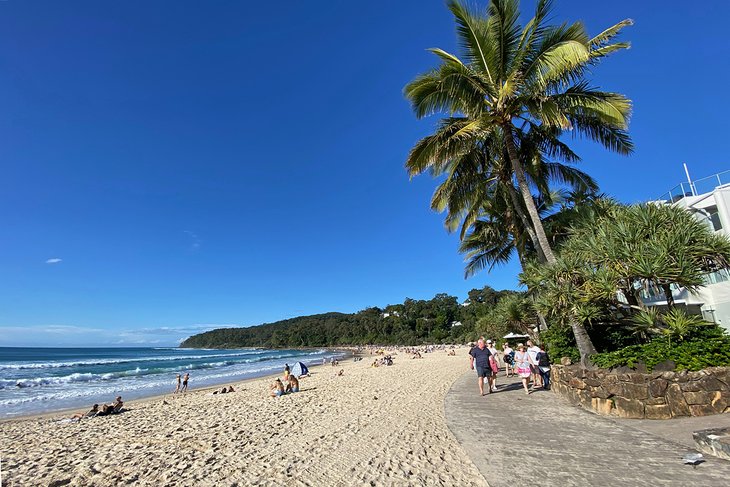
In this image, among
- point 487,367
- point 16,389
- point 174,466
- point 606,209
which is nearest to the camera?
point 174,466

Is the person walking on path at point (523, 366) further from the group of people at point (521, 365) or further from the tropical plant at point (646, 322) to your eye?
the tropical plant at point (646, 322)

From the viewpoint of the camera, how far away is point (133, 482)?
468 cm

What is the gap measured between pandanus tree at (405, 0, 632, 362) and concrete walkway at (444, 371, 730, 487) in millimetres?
2303

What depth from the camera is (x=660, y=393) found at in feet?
19.0

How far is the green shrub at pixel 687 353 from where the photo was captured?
569cm

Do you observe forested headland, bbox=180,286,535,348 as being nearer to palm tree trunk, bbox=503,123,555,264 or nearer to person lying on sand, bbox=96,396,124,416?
palm tree trunk, bbox=503,123,555,264

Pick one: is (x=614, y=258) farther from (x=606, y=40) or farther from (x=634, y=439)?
(x=606, y=40)

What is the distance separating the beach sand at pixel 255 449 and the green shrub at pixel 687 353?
3.52m

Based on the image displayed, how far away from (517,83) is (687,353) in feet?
22.1

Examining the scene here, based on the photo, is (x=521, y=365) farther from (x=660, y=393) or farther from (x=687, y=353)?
(x=687, y=353)

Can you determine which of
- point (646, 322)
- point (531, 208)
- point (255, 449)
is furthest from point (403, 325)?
point (255, 449)

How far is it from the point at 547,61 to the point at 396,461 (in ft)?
29.3

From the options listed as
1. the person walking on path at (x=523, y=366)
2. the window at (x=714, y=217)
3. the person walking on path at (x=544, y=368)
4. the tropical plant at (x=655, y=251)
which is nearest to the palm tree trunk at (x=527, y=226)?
the tropical plant at (x=655, y=251)

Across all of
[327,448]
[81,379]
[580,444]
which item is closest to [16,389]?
[81,379]
